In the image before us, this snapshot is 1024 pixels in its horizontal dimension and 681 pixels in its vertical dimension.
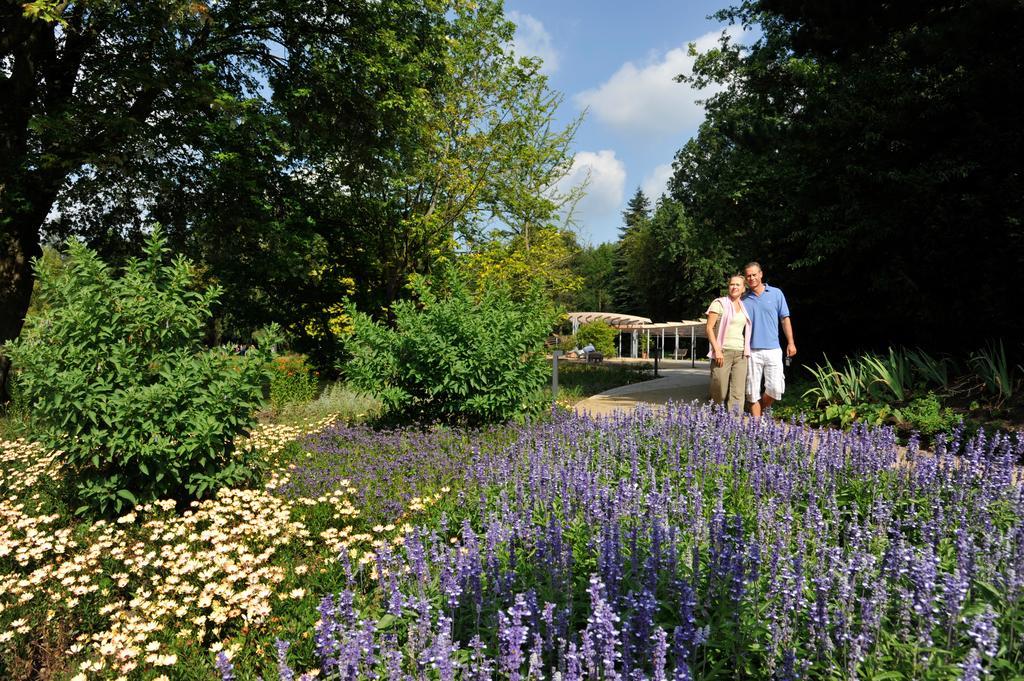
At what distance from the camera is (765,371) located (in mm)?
7418

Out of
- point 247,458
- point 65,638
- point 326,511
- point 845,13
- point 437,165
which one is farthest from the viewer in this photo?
point 437,165

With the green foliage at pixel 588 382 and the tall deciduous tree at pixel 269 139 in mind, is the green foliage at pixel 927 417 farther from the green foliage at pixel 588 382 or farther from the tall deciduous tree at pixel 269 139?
the tall deciduous tree at pixel 269 139

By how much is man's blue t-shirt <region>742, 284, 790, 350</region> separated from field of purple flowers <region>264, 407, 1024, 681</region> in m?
2.25

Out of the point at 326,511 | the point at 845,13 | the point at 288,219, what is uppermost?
the point at 845,13

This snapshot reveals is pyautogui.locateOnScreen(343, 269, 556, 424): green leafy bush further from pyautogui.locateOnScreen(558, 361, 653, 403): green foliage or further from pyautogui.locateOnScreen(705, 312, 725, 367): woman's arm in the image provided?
pyautogui.locateOnScreen(558, 361, 653, 403): green foliage

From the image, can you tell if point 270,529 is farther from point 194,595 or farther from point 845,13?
point 845,13

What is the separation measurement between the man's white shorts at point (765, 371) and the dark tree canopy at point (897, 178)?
434cm

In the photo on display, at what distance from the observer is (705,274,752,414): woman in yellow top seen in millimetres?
7230

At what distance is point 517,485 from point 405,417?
4405 mm

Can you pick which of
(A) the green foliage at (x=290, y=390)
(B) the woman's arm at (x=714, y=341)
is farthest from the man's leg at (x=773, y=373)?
(A) the green foliage at (x=290, y=390)

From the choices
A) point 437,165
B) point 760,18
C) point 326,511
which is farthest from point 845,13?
point 326,511

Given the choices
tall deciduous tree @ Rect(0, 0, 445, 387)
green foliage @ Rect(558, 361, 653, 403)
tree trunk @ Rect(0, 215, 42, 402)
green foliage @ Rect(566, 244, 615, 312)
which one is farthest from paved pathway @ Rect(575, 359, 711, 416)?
green foliage @ Rect(566, 244, 615, 312)

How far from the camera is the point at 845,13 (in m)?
9.81

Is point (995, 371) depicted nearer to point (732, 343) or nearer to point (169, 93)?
point (732, 343)
